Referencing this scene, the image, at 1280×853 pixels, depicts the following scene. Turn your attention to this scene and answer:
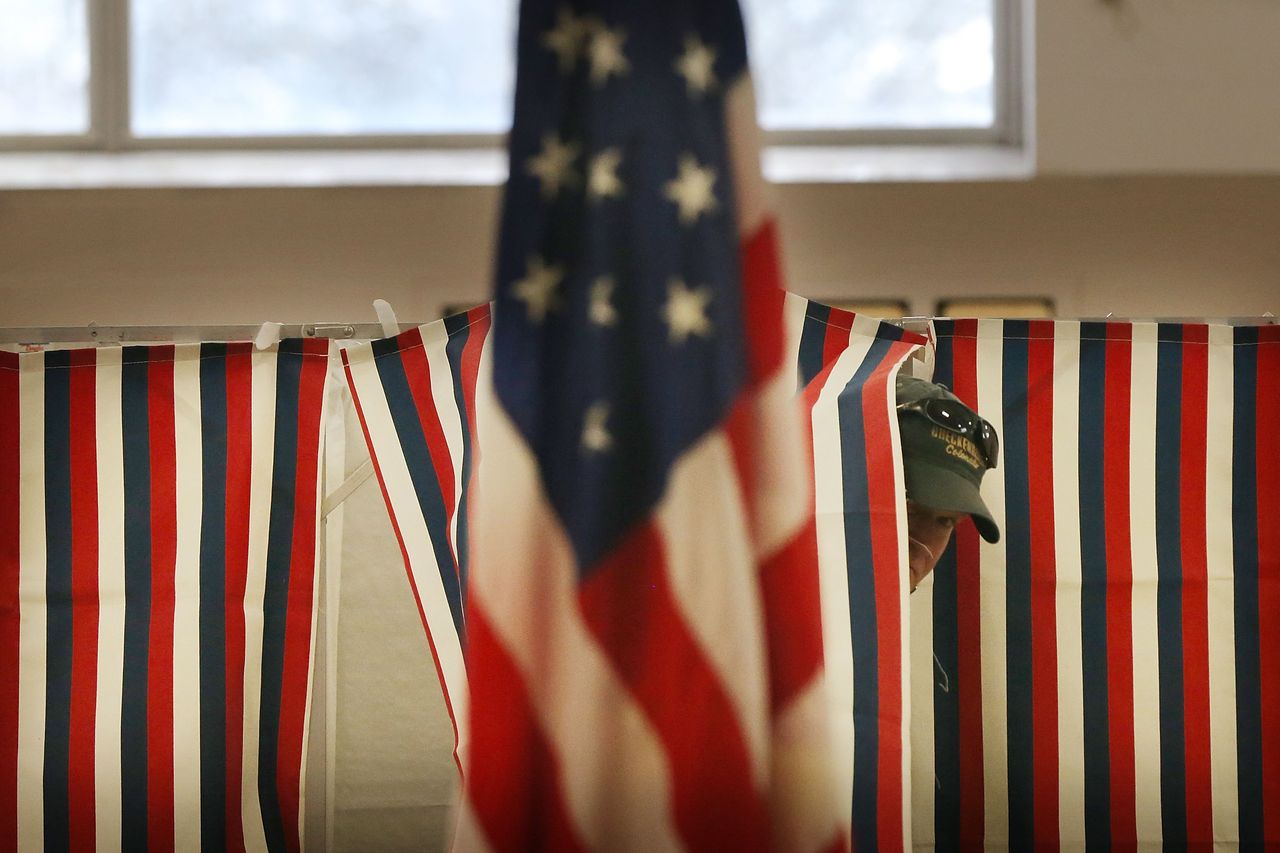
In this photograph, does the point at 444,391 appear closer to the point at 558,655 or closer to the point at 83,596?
the point at 83,596

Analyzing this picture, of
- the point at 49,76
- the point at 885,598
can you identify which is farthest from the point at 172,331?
the point at 49,76

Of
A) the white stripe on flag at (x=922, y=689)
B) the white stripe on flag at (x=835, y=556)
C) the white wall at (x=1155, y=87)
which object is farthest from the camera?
the white wall at (x=1155, y=87)

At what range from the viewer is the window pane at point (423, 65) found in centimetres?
334

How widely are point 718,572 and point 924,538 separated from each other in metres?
1.07

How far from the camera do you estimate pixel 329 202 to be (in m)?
3.01

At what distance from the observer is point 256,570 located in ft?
5.61

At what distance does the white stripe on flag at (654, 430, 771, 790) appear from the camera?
0.65m

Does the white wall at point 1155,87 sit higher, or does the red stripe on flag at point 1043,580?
the white wall at point 1155,87

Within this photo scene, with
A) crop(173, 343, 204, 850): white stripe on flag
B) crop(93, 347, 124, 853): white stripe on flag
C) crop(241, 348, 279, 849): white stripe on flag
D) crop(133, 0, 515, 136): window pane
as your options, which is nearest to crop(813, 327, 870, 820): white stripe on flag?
crop(241, 348, 279, 849): white stripe on flag

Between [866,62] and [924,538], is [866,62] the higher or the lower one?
the higher one

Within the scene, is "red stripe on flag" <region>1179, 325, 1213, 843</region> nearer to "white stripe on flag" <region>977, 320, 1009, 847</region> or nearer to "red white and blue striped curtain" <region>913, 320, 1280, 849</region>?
"red white and blue striped curtain" <region>913, 320, 1280, 849</region>

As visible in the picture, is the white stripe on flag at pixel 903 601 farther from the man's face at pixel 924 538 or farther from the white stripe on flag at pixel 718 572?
the white stripe on flag at pixel 718 572

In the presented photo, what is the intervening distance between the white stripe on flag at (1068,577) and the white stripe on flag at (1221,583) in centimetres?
23

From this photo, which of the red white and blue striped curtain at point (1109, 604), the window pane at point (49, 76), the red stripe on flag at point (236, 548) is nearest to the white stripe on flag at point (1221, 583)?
the red white and blue striped curtain at point (1109, 604)
